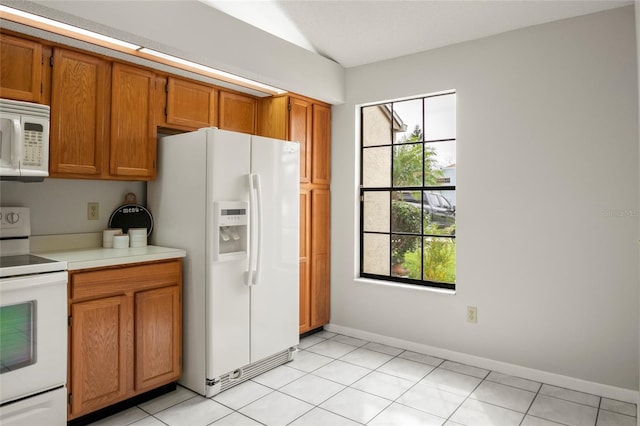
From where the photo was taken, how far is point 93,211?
2912 millimetres

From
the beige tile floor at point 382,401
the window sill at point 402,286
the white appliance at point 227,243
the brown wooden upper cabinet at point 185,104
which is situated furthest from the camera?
the window sill at point 402,286

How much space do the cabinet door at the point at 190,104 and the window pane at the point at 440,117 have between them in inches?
71.7

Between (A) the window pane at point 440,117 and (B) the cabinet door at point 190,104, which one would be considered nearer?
(B) the cabinet door at point 190,104

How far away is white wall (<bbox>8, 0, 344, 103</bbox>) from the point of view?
2.24 m

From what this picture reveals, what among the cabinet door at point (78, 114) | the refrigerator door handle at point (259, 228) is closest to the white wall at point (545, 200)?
the refrigerator door handle at point (259, 228)

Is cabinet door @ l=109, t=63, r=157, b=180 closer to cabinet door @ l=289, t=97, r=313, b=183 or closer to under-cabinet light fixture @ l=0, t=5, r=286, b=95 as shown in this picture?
under-cabinet light fixture @ l=0, t=5, r=286, b=95

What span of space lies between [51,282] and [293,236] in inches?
65.6

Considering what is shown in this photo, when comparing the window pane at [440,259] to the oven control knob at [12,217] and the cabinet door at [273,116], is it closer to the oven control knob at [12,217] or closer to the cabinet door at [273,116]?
the cabinet door at [273,116]

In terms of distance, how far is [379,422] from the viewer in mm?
2412

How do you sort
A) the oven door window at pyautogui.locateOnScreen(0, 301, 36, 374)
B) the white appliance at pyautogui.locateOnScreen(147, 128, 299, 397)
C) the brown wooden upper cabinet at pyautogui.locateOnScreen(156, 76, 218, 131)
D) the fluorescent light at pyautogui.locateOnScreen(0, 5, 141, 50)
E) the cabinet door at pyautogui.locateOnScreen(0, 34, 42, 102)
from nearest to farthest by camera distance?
the oven door window at pyautogui.locateOnScreen(0, 301, 36, 374) → the fluorescent light at pyautogui.locateOnScreen(0, 5, 141, 50) → the cabinet door at pyautogui.locateOnScreen(0, 34, 42, 102) → the white appliance at pyautogui.locateOnScreen(147, 128, 299, 397) → the brown wooden upper cabinet at pyautogui.locateOnScreen(156, 76, 218, 131)

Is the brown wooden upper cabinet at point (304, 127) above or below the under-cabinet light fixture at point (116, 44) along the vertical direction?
below

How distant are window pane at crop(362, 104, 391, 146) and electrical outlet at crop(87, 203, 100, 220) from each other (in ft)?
7.79

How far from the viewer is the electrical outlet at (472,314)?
10.8 ft

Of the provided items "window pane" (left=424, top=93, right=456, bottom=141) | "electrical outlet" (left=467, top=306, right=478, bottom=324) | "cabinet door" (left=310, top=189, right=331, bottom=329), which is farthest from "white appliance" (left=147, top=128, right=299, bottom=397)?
"electrical outlet" (left=467, top=306, right=478, bottom=324)
